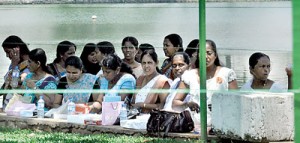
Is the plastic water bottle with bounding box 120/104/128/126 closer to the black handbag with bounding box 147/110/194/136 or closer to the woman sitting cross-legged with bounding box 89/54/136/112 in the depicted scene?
the woman sitting cross-legged with bounding box 89/54/136/112

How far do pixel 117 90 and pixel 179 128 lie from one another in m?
0.88

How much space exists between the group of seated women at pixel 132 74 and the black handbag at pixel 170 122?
0.20 meters

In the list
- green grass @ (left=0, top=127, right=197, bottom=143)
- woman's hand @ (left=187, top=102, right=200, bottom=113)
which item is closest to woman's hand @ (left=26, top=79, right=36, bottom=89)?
green grass @ (left=0, top=127, right=197, bottom=143)

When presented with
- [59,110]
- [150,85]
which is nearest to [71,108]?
[59,110]

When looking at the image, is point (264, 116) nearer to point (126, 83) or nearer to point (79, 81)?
point (126, 83)

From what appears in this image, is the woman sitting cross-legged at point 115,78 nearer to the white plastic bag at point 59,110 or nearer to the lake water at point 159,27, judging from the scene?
the white plastic bag at point 59,110

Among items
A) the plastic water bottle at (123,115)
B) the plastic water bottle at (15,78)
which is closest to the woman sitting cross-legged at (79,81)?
the plastic water bottle at (123,115)

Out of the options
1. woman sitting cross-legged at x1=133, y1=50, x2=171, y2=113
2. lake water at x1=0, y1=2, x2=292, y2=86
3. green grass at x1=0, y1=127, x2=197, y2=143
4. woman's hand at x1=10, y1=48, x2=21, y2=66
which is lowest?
green grass at x1=0, y1=127, x2=197, y2=143

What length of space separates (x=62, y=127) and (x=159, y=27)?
44.5 ft

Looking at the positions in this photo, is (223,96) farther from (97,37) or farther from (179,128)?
(97,37)

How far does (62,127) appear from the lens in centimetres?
869

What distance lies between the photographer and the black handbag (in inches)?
304

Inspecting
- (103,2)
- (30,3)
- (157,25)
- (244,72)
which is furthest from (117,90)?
(30,3)

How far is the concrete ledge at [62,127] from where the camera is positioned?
8.04 m
